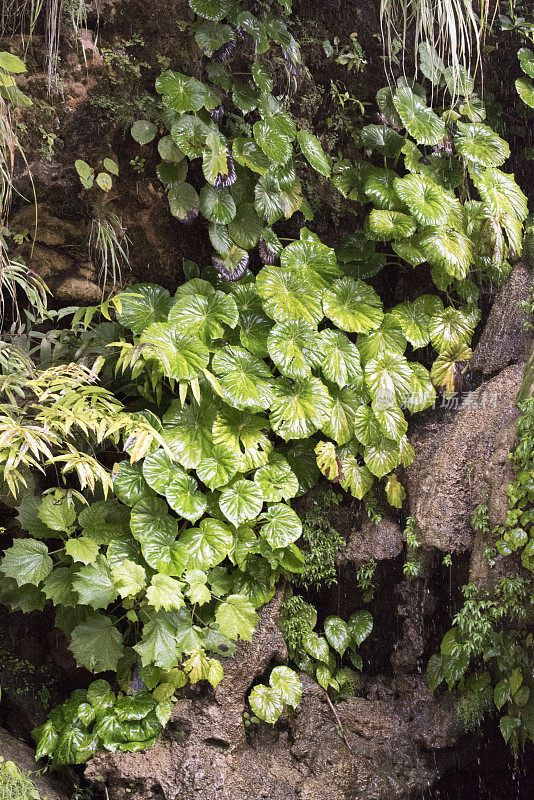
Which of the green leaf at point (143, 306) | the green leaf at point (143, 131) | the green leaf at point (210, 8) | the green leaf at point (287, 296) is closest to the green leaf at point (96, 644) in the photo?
the green leaf at point (143, 306)

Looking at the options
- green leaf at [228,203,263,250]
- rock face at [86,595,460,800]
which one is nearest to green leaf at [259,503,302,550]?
rock face at [86,595,460,800]

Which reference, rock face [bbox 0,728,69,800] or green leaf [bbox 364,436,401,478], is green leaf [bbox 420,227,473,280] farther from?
rock face [bbox 0,728,69,800]

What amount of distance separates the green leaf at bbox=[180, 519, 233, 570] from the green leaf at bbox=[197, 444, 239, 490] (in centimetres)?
17

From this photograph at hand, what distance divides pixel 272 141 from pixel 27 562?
2144 mm

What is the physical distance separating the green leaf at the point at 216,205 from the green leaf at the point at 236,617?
1704 mm

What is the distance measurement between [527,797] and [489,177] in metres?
3.01

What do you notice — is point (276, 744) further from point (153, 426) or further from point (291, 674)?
point (153, 426)

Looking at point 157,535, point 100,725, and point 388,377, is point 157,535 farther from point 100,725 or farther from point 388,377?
point 388,377

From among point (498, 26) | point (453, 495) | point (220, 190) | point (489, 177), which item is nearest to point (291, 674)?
point (453, 495)

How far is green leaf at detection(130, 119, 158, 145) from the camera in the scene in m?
2.88

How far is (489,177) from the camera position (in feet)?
10.8

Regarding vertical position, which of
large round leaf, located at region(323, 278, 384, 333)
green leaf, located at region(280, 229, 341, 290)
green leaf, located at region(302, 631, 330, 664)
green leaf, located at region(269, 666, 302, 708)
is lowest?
green leaf, located at region(302, 631, 330, 664)

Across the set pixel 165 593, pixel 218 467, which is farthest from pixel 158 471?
pixel 165 593

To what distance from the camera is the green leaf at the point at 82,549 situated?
8.29 ft
